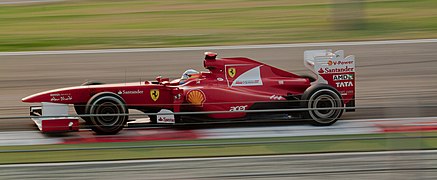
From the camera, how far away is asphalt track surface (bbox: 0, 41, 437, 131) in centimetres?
1220

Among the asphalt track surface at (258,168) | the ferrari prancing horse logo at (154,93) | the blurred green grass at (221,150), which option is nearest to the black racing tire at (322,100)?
the ferrari prancing horse logo at (154,93)

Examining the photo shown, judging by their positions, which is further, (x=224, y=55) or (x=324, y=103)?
(x=224, y=55)

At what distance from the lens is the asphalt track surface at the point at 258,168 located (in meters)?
5.57

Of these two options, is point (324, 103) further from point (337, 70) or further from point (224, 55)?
point (224, 55)

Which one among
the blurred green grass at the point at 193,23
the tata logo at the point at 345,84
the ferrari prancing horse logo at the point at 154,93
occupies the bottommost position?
the ferrari prancing horse logo at the point at 154,93

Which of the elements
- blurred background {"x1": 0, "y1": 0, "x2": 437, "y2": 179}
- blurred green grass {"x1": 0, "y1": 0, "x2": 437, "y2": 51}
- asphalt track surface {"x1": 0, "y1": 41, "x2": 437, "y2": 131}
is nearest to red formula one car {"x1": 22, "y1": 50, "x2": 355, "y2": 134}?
blurred background {"x1": 0, "y1": 0, "x2": 437, "y2": 179}

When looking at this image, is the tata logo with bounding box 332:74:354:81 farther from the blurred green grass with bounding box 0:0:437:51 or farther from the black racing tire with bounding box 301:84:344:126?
the blurred green grass with bounding box 0:0:437:51

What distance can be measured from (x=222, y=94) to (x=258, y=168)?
159 inches

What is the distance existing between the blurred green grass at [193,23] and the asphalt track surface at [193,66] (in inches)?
39.3

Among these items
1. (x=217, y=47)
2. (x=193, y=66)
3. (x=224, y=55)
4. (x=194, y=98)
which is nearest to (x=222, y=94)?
(x=194, y=98)

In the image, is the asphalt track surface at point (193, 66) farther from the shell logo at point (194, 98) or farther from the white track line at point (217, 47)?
the shell logo at point (194, 98)

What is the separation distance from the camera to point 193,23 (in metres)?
18.8

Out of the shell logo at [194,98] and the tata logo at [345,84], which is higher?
the tata logo at [345,84]

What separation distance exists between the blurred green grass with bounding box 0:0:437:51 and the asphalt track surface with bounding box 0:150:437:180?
1029cm
